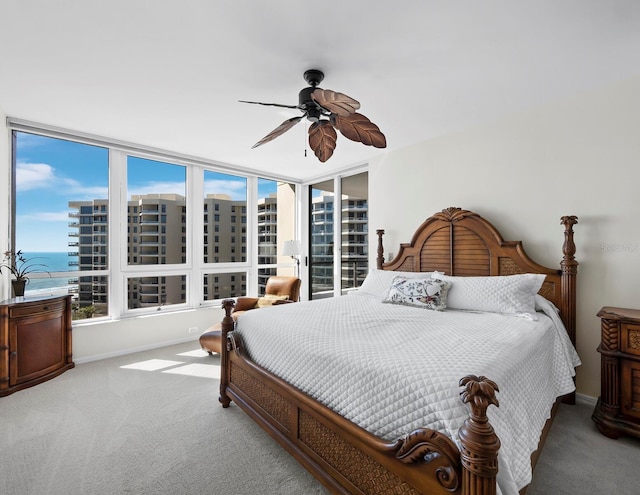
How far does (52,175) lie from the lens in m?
3.61

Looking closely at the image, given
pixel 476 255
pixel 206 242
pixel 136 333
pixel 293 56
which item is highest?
pixel 293 56

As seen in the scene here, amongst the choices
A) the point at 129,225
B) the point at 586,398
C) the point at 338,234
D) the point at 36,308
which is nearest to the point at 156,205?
the point at 129,225

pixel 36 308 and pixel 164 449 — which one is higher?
pixel 36 308

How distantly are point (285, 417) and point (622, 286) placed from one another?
8.97 feet

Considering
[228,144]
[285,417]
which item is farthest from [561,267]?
[228,144]

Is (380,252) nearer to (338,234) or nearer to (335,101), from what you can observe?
(338,234)

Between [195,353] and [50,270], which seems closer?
[50,270]

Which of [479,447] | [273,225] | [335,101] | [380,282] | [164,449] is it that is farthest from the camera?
[273,225]

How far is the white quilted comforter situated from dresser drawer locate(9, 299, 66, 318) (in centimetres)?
210

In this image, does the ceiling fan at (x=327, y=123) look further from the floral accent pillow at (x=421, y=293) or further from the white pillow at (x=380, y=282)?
the white pillow at (x=380, y=282)

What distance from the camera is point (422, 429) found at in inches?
45.9

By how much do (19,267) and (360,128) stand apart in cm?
379

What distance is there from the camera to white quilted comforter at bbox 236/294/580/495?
4.07 feet

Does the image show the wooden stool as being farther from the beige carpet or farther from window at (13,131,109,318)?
A: window at (13,131,109,318)
